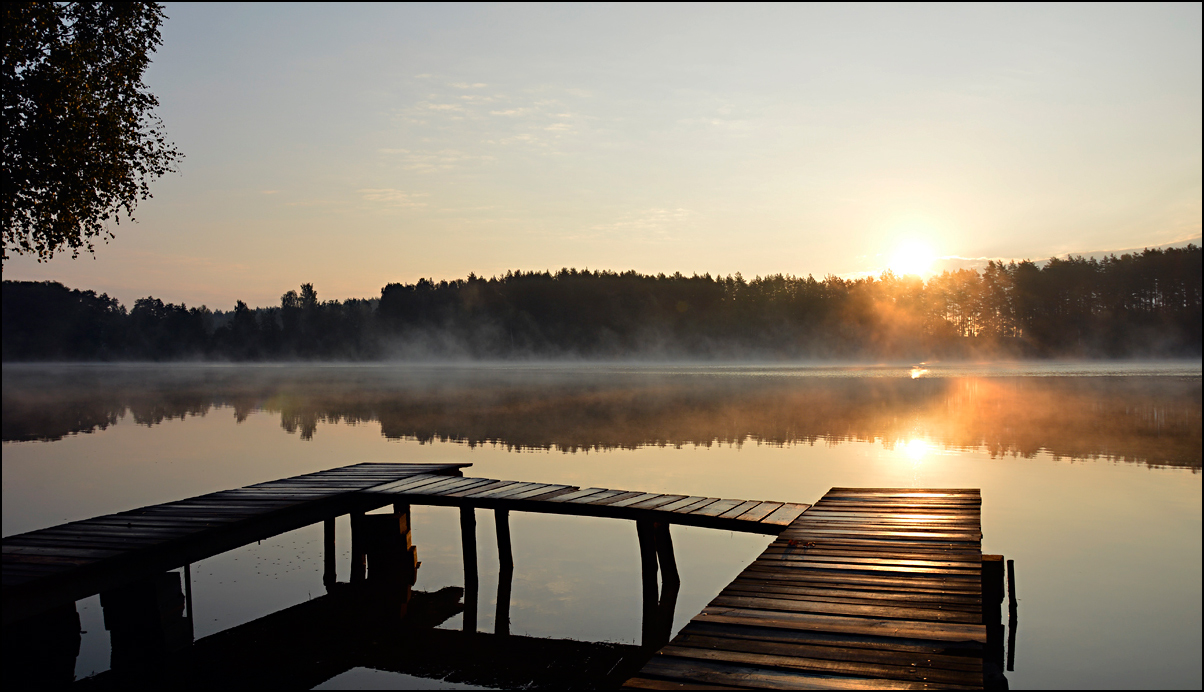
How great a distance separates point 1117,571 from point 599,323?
9540 centimetres

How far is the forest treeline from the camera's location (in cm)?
8744

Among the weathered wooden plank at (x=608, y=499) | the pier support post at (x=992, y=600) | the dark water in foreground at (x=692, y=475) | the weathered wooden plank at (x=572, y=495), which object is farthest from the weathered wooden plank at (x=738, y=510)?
the pier support post at (x=992, y=600)

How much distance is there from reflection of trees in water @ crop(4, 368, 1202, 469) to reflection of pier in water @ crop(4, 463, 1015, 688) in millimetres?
9804

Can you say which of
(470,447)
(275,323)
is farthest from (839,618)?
(275,323)

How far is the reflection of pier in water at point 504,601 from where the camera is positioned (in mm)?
4379

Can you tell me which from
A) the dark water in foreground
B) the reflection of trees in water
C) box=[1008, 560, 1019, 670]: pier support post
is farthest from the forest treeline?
box=[1008, 560, 1019, 670]: pier support post

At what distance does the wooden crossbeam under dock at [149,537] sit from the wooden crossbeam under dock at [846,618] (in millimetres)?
4572

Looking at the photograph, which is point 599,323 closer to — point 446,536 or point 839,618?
point 446,536

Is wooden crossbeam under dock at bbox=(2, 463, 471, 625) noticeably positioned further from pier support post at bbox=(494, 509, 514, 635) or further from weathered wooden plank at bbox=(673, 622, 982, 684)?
weathered wooden plank at bbox=(673, 622, 982, 684)

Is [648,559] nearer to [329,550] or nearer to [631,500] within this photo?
[631,500]

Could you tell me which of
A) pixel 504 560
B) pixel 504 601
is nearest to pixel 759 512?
pixel 504 601

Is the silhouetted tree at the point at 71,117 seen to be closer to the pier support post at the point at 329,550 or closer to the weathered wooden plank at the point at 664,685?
the pier support post at the point at 329,550

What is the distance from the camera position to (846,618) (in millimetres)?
4816

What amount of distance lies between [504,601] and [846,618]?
455 cm
